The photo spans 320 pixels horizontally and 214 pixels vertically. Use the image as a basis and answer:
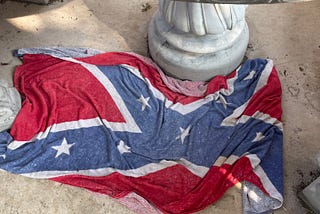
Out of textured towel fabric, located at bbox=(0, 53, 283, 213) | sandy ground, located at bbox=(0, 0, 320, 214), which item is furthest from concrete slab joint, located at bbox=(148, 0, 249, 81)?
sandy ground, located at bbox=(0, 0, 320, 214)

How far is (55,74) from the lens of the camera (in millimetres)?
1847

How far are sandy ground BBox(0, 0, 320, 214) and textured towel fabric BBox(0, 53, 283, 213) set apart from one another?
55mm

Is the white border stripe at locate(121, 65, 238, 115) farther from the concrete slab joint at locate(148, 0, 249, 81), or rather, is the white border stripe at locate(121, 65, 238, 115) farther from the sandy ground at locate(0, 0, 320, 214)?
the sandy ground at locate(0, 0, 320, 214)

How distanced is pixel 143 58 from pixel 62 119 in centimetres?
47

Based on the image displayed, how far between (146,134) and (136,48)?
52cm

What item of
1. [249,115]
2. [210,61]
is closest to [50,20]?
[210,61]

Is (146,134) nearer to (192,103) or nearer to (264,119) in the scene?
(192,103)

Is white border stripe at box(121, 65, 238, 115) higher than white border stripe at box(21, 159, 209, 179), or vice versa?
white border stripe at box(121, 65, 238, 115)

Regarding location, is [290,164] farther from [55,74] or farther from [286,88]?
[55,74]

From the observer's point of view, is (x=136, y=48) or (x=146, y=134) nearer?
(x=146, y=134)

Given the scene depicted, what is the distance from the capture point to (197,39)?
1.74m

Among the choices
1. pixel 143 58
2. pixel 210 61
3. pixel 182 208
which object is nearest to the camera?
pixel 182 208

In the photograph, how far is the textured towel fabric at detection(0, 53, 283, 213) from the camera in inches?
62.0

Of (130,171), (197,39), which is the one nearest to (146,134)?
(130,171)
